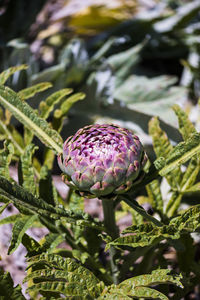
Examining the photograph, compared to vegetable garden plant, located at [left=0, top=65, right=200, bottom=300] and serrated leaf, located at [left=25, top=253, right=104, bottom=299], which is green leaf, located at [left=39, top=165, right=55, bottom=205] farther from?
serrated leaf, located at [left=25, top=253, right=104, bottom=299]

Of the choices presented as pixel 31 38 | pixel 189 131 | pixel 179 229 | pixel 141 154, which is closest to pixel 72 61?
pixel 31 38

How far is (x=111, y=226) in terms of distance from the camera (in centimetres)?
92

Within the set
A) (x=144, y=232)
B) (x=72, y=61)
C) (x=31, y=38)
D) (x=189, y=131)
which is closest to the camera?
(x=144, y=232)

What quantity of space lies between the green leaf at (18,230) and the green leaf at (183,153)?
0.29 m

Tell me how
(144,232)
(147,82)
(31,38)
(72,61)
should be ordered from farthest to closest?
(31,38) → (147,82) → (72,61) → (144,232)

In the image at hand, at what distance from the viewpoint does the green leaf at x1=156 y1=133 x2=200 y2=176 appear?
0.78 meters

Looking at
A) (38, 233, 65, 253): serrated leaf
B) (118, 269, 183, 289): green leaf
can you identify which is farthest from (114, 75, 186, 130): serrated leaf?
(118, 269, 183, 289): green leaf

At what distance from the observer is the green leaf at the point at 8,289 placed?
76 centimetres

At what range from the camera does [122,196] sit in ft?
2.65

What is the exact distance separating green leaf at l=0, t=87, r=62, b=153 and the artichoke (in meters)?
0.08

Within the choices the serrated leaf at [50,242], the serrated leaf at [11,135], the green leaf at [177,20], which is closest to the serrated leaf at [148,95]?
the green leaf at [177,20]

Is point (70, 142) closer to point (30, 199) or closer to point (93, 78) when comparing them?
point (30, 199)

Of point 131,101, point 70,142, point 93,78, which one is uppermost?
point 70,142

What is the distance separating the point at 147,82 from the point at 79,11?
2.24 feet
